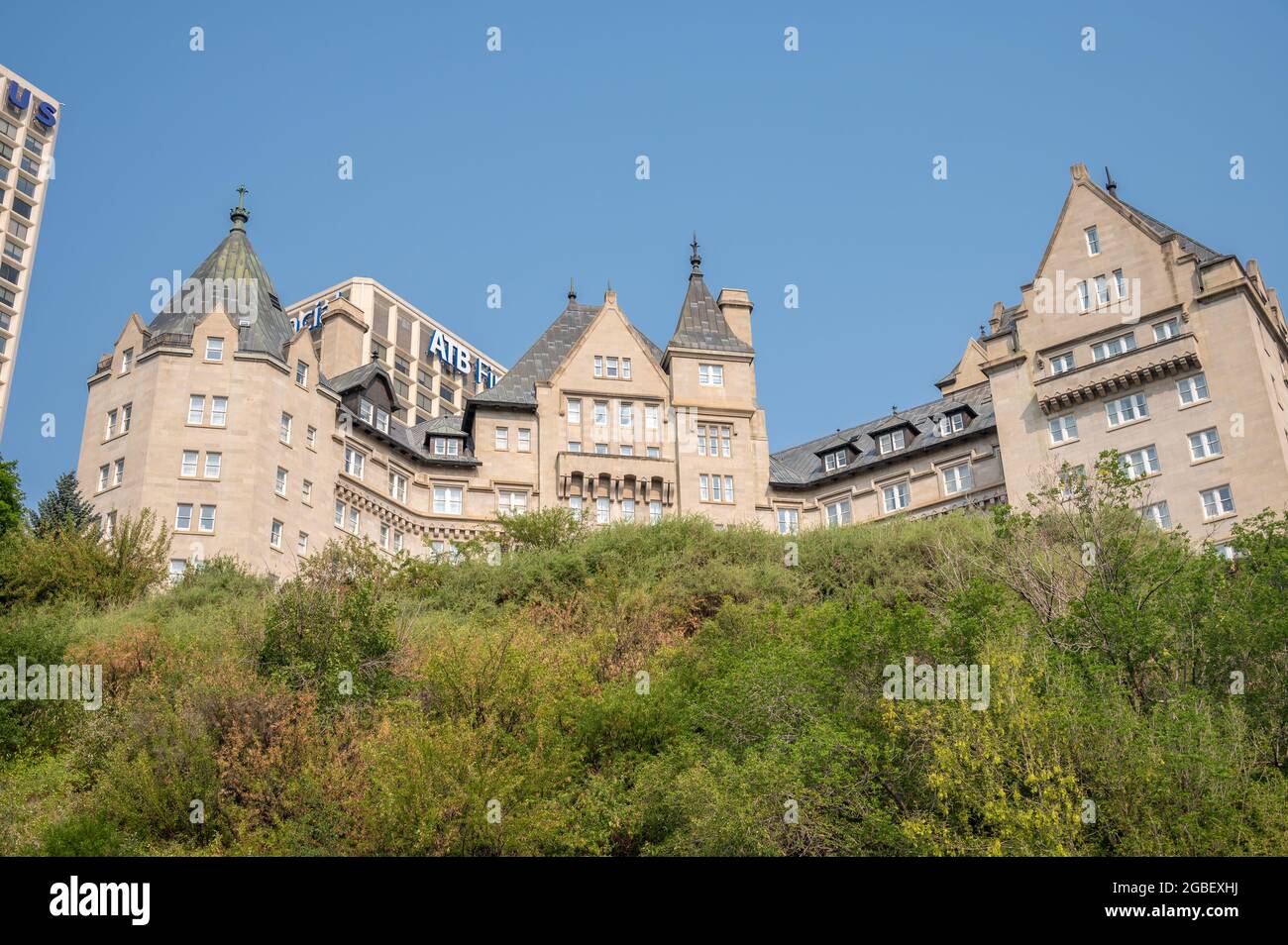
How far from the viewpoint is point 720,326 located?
7812 centimetres

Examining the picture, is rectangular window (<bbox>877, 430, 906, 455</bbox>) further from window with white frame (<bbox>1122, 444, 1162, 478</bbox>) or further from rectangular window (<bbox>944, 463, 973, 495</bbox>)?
window with white frame (<bbox>1122, 444, 1162, 478</bbox>)

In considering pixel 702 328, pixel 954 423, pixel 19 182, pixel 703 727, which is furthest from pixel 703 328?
pixel 19 182

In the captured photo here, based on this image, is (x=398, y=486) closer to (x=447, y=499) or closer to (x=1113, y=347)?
(x=447, y=499)

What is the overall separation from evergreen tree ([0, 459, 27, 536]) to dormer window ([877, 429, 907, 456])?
145ft

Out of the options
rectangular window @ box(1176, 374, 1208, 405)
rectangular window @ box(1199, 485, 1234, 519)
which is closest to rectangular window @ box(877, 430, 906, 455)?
rectangular window @ box(1176, 374, 1208, 405)

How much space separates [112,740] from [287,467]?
27846 millimetres

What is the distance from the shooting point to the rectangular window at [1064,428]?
65.6 metres

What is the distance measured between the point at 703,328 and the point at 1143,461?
86.0ft

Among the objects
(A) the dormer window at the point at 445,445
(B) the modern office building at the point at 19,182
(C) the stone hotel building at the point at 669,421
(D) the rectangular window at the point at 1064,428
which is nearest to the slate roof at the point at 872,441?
(C) the stone hotel building at the point at 669,421

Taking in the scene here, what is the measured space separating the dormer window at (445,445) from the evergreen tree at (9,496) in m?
20.6
